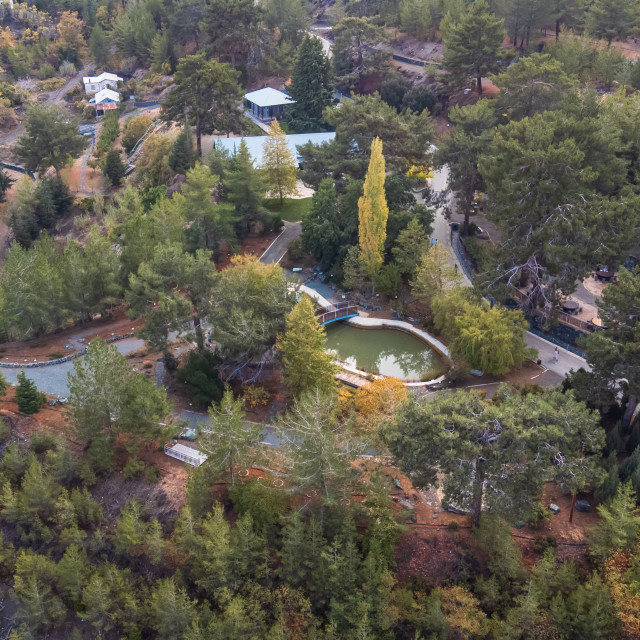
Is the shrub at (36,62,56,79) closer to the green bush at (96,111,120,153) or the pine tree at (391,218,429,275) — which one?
the green bush at (96,111,120,153)

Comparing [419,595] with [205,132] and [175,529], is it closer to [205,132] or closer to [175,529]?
[175,529]

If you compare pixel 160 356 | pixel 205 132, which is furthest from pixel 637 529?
pixel 205 132

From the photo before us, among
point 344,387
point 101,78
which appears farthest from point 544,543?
point 101,78

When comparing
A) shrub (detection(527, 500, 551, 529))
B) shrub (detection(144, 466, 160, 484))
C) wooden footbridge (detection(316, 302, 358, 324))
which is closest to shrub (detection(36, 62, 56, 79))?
wooden footbridge (detection(316, 302, 358, 324))

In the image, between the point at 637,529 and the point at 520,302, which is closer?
the point at 637,529

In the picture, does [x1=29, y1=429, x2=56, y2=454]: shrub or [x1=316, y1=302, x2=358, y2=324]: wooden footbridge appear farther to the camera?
[x1=316, y1=302, x2=358, y2=324]: wooden footbridge

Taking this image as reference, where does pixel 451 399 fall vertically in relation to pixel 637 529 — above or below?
above
